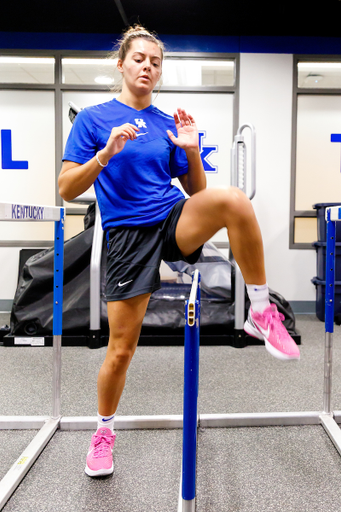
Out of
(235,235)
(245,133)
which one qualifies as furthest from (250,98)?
(235,235)

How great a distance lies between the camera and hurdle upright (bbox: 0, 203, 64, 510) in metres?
1.17

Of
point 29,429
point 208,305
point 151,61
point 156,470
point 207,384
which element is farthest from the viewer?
point 208,305

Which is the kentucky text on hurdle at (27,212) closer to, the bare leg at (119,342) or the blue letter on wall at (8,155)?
the bare leg at (119,342)

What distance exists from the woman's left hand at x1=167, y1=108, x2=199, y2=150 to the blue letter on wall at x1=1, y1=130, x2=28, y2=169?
3.20 m

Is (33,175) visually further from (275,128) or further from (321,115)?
(321,115)

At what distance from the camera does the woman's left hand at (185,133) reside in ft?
3.66

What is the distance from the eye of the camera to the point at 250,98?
3.89m

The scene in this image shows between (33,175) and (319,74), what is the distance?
3119 mm

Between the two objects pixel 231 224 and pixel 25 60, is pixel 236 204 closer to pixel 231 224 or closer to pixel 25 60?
pixel 231 224

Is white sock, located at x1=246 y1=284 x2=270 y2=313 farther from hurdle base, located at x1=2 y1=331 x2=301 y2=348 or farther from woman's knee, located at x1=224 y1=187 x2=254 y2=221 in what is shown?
hurdle base, located at x1=2 y1=331 x2=301 y2=348

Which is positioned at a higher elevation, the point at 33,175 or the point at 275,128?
the point at 275,128

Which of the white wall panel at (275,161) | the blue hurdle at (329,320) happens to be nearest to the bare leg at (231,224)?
the blue hurdle at (329,320)

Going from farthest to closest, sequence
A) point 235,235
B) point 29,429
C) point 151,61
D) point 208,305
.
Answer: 1. point 208,305
2. point 29,429
3. point 151,61
4. point 235,235

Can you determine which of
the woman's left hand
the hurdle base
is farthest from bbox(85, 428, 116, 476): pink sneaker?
the hurdle base
